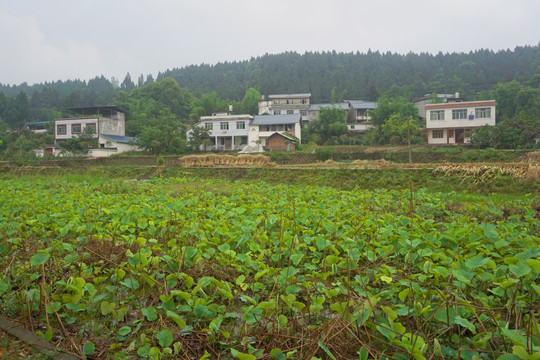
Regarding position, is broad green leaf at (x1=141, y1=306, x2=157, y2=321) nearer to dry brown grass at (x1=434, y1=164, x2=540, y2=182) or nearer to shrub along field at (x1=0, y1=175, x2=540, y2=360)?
shrub along field at (x1=0, y1=175, x2=540, y2=360)

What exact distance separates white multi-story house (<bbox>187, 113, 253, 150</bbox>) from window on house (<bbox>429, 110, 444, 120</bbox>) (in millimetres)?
19110

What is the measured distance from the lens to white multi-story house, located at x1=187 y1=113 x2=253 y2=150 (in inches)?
1639

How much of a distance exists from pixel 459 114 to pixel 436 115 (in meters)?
2.01

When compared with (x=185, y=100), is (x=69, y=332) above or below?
below

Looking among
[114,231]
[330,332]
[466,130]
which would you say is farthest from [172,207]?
Answer: [466,130]

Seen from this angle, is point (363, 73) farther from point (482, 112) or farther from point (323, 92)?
point (482, 112)

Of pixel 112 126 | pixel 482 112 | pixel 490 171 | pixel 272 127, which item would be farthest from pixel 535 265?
pixel 112 126

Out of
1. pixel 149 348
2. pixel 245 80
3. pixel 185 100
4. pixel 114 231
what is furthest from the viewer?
pixel 245 80

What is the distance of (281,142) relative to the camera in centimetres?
3712

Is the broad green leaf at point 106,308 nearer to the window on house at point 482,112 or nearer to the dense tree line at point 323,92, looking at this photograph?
the dense tree line at point 323,92

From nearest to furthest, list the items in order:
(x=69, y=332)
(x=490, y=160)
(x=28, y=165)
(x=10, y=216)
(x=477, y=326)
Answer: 1. (x=477, y=326)
2. (x=69, y=332)
3. (x=10, y=216)
4. (x=490, y=160)
5. (x=28, y=165)

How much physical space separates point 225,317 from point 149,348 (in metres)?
0.51

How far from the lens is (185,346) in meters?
2.23

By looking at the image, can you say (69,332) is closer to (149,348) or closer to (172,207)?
(149,348)
